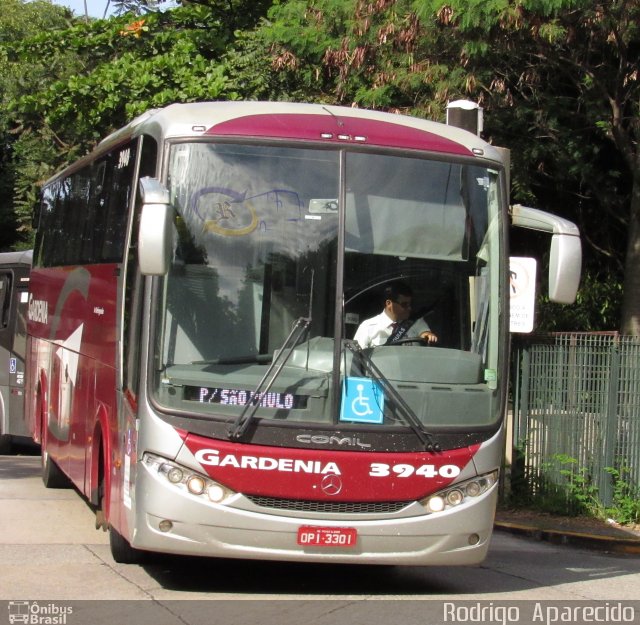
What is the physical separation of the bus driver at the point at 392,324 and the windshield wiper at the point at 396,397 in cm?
6

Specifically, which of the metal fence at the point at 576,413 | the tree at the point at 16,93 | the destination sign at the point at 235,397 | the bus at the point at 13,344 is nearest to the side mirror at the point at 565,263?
the destination sign at the point at 235,397

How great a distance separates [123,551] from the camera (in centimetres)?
876

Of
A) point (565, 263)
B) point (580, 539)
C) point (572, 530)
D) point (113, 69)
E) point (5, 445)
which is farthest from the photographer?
point (113, 69)

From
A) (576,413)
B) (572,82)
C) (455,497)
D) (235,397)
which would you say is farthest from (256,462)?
(572,82)

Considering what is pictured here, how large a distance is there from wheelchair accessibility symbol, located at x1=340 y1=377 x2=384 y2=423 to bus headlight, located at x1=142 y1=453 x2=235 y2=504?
0.95m

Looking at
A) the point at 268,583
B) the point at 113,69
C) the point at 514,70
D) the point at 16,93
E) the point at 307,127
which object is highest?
the point at 16,93

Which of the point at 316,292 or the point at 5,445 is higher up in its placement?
the point at 316,292

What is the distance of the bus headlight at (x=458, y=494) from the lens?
7.83 meters

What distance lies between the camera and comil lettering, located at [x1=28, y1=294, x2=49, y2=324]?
13549 millimetres

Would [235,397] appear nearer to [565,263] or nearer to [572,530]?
[565,263]

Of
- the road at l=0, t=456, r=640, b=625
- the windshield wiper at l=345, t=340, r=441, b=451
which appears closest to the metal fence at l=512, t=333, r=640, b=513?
the road at l=0, t=456, r=640, b=625

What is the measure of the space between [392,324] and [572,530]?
5.46 metres

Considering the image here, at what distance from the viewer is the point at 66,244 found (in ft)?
40.3

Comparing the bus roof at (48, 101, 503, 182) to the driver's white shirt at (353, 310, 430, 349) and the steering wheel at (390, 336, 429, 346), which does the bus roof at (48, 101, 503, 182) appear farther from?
the steering wheel at (390, 336, 429, 346)
